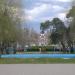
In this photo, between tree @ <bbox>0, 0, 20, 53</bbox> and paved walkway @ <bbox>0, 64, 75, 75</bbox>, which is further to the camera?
tree @ <bbox>0, 0, 20, 53</bbox>

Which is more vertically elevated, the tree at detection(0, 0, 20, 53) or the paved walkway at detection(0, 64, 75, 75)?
the tree at detection(0, 0, 20, 53)

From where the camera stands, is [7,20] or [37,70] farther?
[7,20]

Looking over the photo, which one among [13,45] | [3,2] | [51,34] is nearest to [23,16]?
[3,2]

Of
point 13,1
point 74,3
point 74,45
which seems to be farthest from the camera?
point 74,45

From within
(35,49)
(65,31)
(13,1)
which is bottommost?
(35,49)

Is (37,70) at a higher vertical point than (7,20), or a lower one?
lower

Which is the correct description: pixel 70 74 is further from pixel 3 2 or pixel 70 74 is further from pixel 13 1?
pixel 13 1

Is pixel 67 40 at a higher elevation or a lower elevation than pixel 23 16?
lower

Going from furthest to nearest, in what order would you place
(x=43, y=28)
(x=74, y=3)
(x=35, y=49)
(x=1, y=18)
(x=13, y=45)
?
1. (x=43, y=28)
2. (x=35, y=49)
3. (x=13, y=45)
4. (x=74, y=3)
5. (x=1, y=18)

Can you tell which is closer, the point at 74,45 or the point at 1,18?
the point at 1,18

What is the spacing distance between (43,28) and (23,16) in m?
40.8

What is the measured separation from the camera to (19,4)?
44750 mm

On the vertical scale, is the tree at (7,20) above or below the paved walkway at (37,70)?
above

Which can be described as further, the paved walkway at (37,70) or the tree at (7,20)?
the tree at (7,20)
